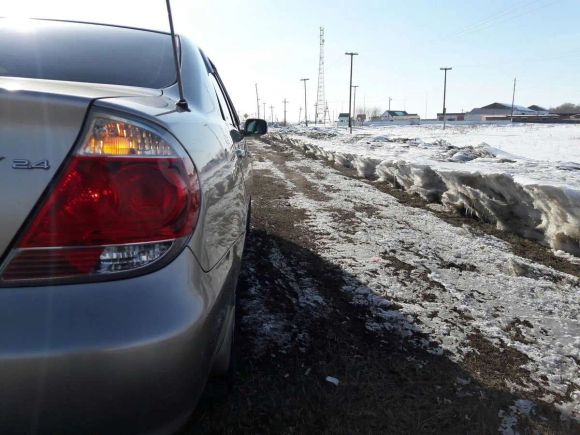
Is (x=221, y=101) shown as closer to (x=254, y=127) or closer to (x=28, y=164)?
(x=254, y=127)

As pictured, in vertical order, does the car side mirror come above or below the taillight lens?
above

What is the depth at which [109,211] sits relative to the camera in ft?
3.87

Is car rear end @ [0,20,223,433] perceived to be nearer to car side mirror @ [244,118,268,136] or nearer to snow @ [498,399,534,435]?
snow @ [498,399,534,435]

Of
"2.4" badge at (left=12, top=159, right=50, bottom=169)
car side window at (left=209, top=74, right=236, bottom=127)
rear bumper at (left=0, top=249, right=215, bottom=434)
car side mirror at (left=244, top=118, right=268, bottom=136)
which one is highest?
car side window at (left=209, top=74, right=236, bottom=127)

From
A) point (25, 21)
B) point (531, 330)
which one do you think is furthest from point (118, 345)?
point (531, 330)

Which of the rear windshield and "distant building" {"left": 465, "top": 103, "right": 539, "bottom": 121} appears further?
"distant building" {"left": 465, "top": 103, "right": 539, "bottom": 121}

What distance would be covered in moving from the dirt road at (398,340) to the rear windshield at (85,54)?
153 centimetres

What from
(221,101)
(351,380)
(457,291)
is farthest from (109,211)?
(457,291)

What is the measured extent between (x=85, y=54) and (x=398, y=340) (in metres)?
2.33

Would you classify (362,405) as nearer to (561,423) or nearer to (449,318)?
(561,423)

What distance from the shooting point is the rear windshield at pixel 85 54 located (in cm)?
186

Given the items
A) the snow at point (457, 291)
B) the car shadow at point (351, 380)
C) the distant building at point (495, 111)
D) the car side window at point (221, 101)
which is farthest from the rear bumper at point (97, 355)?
the distant building at point (495, 111)

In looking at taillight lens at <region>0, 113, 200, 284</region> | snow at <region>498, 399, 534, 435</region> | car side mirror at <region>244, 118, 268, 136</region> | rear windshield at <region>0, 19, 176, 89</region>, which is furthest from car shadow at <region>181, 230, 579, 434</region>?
car side mirror at <region>244, 118, 268, 136</region>

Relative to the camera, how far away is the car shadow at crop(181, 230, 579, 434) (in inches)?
77.8
